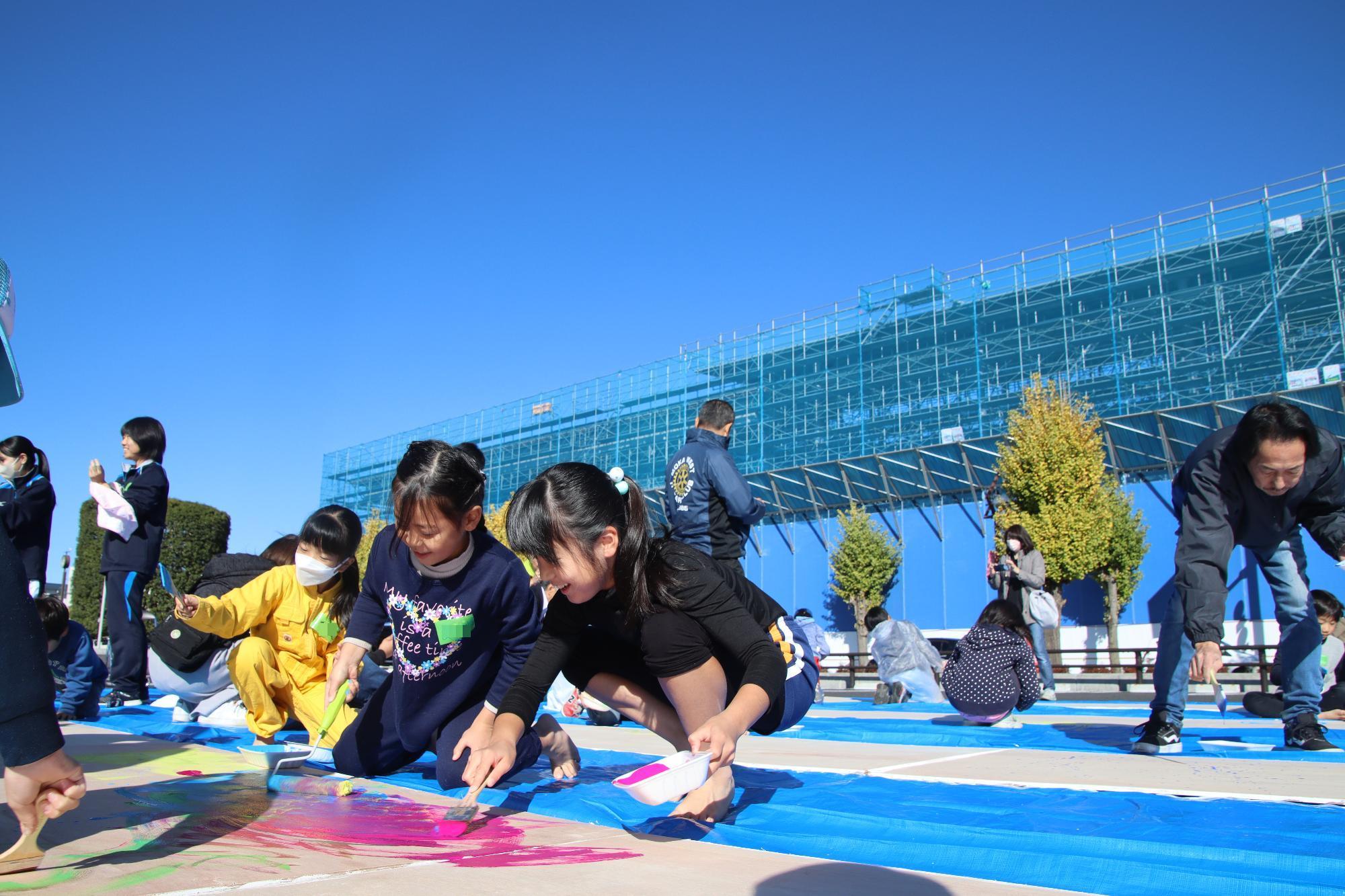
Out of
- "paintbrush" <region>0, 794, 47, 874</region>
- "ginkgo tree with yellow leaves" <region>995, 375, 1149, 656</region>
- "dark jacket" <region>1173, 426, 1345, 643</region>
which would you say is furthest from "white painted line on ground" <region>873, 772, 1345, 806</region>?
"ginkgo tree with yellow leaves" <region>995, 375, 1149, 656</region>

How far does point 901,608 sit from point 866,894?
23.8 metres

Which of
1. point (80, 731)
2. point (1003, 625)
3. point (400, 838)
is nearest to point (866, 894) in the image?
point (400, 838)

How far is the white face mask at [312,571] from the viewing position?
11.2 ft

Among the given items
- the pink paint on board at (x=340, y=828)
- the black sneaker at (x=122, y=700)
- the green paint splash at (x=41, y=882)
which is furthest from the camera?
the black sneaker at (x=122, y=700)

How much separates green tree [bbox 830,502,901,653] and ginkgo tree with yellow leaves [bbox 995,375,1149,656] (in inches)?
180

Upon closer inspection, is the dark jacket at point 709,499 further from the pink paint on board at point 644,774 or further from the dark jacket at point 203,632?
the pink paint on board at point 644,774

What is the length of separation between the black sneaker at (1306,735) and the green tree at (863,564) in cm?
2040

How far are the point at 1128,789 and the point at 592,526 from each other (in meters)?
1.63

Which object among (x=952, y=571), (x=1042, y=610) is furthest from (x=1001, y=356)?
(x=1042, y=610)

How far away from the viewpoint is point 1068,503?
1830 centimetres

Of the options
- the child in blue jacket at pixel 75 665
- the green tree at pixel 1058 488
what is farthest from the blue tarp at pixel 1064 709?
the green tree at pixel 1058 488

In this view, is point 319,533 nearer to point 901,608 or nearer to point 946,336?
point 901,608

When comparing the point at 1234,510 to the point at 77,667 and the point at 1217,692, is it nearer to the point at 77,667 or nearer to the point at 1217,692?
the point at 1217,692

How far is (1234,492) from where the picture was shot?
3242 mm
